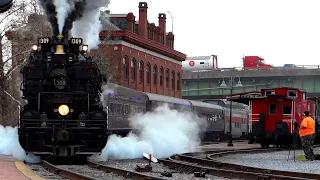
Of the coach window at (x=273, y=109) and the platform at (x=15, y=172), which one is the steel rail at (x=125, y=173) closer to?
the platform at (x=15, y=172)

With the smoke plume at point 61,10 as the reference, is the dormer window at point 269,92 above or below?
below

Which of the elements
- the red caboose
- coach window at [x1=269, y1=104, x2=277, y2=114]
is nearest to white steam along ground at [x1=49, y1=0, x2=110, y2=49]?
the red caboose

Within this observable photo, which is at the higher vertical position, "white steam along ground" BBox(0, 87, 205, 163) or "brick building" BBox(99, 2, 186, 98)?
"brick building" BBox(99, 2, 186, 98)

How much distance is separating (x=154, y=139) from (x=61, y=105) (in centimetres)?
718

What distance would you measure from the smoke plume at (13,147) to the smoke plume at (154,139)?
216cm

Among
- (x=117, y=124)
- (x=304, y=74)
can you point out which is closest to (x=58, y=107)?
(x=117, y=124)

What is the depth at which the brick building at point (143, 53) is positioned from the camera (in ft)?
196

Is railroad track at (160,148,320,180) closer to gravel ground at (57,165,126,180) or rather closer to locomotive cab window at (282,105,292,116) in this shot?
gravel ground at (57,165,126,180)

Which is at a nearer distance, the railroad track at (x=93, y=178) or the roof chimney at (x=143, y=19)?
the railroad track at (x=93, y=178)

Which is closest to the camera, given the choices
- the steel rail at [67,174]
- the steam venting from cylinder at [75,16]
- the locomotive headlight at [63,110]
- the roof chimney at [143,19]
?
the steel rail at [67,174]

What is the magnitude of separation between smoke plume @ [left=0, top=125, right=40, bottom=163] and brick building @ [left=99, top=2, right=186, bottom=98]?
97.4ft

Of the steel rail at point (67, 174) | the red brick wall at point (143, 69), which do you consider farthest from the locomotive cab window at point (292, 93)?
the red brick wall at point (143, 69)

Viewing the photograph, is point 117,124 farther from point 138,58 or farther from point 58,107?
point 138,58

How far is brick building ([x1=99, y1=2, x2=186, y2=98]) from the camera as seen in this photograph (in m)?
59.8
